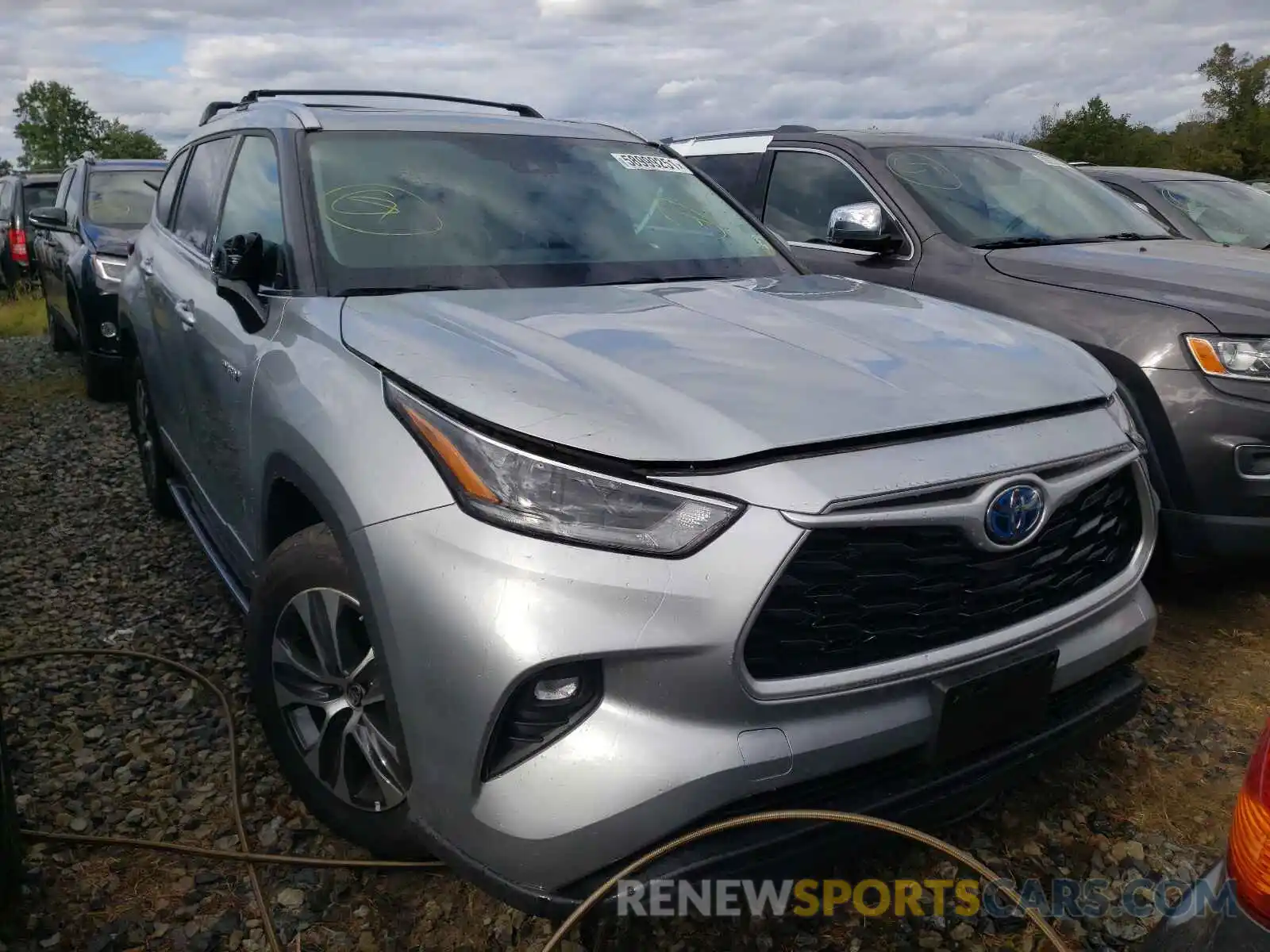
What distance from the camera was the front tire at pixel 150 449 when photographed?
420cm

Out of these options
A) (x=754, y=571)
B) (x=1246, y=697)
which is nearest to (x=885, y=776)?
(x=754, y=571)

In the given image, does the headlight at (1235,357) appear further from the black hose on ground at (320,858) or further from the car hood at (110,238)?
the car hood at (110,238)

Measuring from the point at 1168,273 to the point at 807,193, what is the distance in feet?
5.95

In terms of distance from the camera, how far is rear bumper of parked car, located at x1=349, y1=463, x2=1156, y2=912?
1622 millimetres

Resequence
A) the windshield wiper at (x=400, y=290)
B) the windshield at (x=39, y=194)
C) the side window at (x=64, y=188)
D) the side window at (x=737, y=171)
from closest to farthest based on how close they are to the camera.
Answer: the windshield wiper at (x=400, y=290) < the side window at (x=737, y=171) < the side window at (x=64, y=188) < the windshield at (x=39, y=194)

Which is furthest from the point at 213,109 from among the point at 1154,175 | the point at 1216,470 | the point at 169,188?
the point at 1154,175

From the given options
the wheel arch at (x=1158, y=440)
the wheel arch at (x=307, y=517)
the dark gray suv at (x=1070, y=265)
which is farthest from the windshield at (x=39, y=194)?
the wheel arch at (x=1158, y=440)

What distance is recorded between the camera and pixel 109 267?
683cm

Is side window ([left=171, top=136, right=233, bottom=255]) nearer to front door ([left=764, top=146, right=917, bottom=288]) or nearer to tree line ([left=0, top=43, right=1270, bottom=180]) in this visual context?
front door ([left=764, top=146, right=917, bottom=288])

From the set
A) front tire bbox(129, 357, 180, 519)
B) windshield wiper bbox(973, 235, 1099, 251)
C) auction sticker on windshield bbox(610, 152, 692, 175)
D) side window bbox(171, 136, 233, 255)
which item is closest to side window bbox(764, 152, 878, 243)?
windshield wiper bbox(973, 235, 1099, 251)

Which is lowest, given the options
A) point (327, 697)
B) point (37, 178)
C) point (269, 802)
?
point (269, 802)

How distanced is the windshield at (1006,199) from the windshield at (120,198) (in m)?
5.72

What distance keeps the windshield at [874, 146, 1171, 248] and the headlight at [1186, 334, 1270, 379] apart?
118cm

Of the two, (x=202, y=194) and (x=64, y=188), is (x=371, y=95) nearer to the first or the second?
(x=202, y=194)
